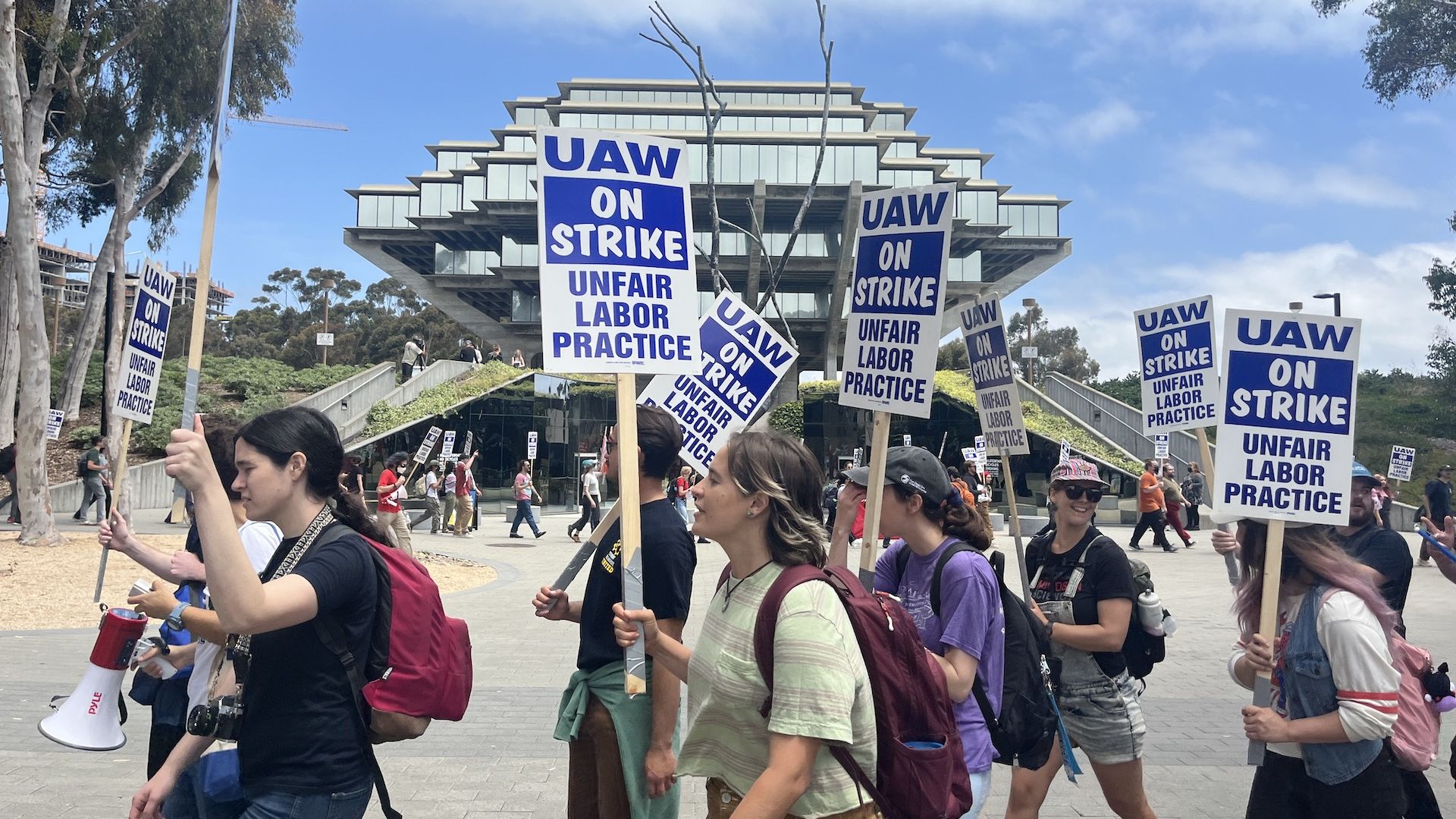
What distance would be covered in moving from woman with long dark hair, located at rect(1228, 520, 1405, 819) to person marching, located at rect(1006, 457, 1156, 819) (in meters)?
0.71

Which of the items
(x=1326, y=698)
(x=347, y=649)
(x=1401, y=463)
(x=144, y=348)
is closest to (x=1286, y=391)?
(x=1326, y=698)

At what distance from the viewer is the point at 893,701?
92.0 inches

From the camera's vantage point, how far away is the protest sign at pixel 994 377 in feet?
19.5

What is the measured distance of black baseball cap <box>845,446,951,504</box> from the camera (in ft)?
11.2

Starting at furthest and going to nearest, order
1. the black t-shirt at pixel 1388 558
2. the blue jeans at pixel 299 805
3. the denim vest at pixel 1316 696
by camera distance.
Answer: the black t-shirt at pixel 1388 558 → the denim vest at pixel 1316 696 → the blue jeans at pixel 299 805

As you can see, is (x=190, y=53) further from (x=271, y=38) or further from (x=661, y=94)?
(x=661, y=94)

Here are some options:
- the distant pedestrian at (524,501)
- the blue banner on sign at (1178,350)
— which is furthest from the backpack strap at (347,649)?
the distant pedestrian at (524,501)

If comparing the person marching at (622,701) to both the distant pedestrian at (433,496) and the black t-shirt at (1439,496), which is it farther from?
the distant pedestrian at (433,496)

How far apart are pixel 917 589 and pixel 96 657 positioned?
7.97ft

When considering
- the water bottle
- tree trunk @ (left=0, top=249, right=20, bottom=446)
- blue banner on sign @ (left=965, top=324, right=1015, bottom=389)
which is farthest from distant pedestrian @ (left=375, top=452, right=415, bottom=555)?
the water bottle

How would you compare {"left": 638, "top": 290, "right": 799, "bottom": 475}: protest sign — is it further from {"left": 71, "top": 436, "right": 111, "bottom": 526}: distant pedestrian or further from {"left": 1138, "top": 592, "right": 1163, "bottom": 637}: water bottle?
{"left": 71, "top": 436, "right": 111, "bottom": 526}: distant pedestrian

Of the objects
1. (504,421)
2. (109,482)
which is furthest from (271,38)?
(504,421)

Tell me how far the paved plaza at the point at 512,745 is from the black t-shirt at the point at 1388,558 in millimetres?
1282

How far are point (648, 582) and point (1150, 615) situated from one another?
1.95 metres
